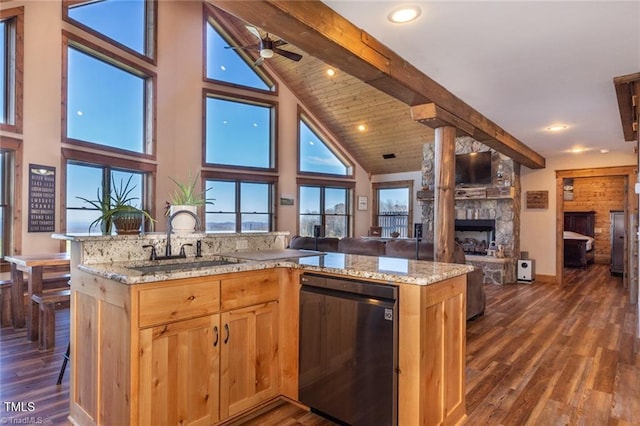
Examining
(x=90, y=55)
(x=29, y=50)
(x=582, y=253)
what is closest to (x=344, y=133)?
(x=90, y=55)

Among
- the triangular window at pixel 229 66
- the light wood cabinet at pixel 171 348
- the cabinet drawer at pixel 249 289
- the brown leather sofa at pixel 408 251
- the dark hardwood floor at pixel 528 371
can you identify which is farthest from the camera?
the triangular window at pixel 229 66

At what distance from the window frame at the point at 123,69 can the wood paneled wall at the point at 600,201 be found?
1056 centimetres

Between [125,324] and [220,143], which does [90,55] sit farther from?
[125,324]

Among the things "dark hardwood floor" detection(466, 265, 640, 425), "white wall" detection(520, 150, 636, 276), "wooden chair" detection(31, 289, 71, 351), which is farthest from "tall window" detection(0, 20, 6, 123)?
"white wall" detection(520, 150, 636, 276)

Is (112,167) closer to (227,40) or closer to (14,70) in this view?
(14,70)

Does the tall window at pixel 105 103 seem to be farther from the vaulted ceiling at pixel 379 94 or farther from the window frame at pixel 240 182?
the vaulted ceiling at pixel 379 94

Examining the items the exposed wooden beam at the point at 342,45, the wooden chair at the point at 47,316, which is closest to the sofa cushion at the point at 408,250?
the exposed wooden beam at the point at 342,45

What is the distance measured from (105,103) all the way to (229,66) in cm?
258

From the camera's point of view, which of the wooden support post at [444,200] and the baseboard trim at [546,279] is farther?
the baseboard trim at [546,279]

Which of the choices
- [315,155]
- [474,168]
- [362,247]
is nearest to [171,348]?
[362,247]

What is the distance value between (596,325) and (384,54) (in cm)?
410

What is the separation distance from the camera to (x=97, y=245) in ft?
6.95

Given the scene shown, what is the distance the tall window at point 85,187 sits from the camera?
205 inches

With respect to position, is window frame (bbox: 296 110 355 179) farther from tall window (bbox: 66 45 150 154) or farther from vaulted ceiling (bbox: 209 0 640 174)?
tall window (bbox: 66 45 150 154)
